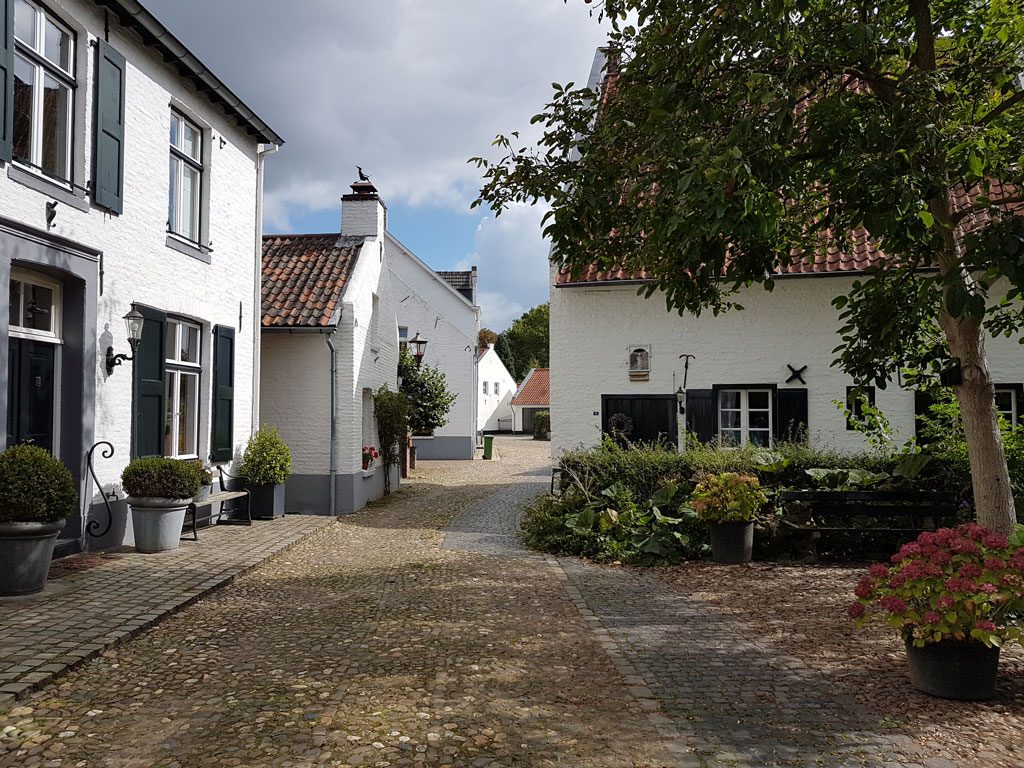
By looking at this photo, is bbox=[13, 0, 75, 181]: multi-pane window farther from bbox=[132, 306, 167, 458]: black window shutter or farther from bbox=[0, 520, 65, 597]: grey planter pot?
bbox=[0, 520, 65, 597]: grey planter pot

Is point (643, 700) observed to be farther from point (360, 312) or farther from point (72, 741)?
point (360, 312)

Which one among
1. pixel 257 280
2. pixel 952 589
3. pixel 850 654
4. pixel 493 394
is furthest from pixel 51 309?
pixel 493 394

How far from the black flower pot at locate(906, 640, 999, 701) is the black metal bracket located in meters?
8.07

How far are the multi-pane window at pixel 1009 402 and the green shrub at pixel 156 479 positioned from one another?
12095 millimetres

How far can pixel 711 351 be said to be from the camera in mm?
13758

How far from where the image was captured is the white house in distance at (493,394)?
140 feet

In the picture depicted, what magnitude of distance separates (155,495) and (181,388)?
2680 mm

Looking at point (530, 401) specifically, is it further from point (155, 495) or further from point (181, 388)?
point (155, 495)

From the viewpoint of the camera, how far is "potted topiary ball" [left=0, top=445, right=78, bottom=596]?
20.6ft

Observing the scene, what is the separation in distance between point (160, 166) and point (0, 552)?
5.65m

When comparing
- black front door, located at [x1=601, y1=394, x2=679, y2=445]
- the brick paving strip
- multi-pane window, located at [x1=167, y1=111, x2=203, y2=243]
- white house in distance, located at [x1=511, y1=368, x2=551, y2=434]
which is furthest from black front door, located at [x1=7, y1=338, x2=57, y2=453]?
white house in distance, located at [x1=511, y1=368, x2=551, y2=434]

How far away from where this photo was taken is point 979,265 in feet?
16.5

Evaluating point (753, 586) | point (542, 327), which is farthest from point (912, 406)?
point (542, 327)

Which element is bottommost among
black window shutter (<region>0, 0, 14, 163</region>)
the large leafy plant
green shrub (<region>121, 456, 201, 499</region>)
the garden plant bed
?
the garden plant bed
